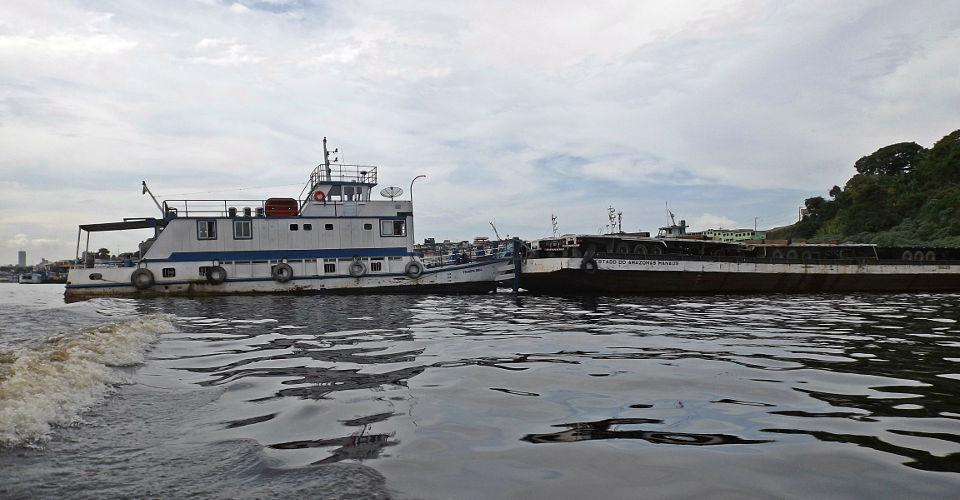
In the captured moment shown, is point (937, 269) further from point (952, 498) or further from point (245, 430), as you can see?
point (245, 430)

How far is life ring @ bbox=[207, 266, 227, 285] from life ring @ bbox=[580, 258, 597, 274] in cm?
1714

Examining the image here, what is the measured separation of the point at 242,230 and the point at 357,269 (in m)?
6.00

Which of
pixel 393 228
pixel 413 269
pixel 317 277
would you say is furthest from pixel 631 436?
pixel 393 228

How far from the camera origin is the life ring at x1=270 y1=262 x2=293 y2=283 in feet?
84.4

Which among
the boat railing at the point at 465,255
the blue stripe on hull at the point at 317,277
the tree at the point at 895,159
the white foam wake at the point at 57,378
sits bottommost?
the white foam wake at the point at 57,378

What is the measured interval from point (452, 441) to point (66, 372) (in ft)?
14.6

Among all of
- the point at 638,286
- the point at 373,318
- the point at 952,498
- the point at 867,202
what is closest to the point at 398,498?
the point at 952,498

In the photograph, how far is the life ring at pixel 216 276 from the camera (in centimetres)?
2522

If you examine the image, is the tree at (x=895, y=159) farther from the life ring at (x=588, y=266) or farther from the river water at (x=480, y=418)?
the river water at (x=480, y=418)

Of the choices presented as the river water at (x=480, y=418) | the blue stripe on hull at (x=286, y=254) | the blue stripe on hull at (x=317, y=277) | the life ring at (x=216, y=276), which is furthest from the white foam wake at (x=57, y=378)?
the blue stripe on hull at (x=286, y=254)

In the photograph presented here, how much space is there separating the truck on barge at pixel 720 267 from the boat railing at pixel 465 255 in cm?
211

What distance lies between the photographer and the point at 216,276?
25.2 meters

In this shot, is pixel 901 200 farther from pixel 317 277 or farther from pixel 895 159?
pixel 317 277

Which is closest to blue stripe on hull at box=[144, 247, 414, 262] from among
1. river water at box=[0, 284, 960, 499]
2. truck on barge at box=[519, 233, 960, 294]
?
truck on barge at box=[519, 233, 960, 294]
